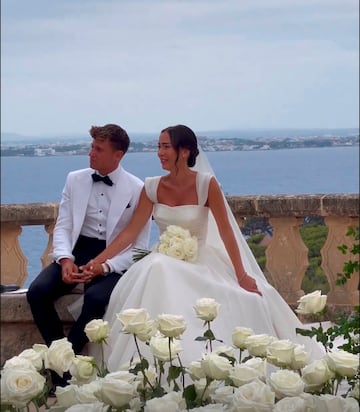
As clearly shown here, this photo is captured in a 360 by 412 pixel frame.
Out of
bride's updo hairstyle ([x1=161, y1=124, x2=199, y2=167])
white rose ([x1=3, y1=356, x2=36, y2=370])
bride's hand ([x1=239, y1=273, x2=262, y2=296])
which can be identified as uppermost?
bride's updo hairstyle ([x1=161, y1=124, x2=199, y2=167])

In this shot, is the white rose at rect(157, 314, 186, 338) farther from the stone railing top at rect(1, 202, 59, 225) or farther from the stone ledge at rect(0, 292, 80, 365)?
the stone railing top at rect(1, 202, 59, 225)

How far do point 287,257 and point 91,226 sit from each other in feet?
4.78

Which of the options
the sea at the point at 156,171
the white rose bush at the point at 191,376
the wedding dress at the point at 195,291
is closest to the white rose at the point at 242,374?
the white rose bush at the point at 191,376

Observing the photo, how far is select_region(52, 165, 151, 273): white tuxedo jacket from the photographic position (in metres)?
4.59

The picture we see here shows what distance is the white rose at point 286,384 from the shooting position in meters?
1.54

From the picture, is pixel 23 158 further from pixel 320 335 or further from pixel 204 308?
pixel 320 335

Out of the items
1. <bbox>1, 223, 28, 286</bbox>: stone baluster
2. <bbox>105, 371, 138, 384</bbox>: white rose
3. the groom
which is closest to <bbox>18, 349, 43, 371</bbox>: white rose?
<bbox>105, 371, 138, 384</bbox>: white rose

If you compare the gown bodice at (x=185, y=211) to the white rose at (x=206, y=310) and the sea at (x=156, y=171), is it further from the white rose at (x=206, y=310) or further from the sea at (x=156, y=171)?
the white rose at (x=206, y=310)

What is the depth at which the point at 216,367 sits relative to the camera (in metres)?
1.59

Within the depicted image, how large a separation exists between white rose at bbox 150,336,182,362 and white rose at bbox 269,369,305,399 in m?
0.22

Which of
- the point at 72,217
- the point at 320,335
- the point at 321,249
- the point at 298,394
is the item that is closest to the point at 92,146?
the point at 72,217

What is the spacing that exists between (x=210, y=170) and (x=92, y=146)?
1.95 ft

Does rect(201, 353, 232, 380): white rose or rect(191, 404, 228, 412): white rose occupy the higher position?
rect(201, 353, 232, 380): white rose

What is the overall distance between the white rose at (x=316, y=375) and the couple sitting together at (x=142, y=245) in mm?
2683
